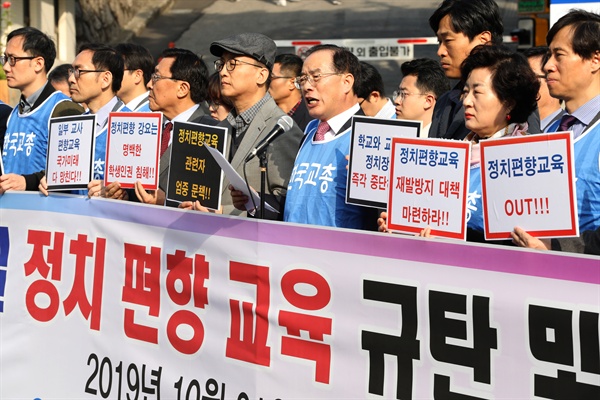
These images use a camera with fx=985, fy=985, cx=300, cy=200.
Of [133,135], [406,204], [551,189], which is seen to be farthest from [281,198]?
[551,189]

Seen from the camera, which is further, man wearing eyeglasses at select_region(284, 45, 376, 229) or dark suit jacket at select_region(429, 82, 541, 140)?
dark suit jacket at select_region(429, 82, 541, 140)

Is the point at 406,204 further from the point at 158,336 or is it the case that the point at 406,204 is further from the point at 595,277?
the point at 158,336

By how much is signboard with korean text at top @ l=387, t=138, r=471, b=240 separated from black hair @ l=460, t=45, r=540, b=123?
533mm

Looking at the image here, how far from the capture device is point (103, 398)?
15.1 feet

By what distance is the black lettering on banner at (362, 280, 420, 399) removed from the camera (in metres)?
3.56

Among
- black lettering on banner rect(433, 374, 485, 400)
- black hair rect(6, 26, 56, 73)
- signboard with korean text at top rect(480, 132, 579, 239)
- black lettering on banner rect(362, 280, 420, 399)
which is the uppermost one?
black hair rect(6, 26, 56, 73)

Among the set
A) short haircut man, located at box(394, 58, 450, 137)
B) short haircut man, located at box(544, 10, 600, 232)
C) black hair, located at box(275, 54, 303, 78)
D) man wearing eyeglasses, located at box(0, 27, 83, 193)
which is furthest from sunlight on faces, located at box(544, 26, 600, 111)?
black hair, located at box(275, 54, 303, 78)

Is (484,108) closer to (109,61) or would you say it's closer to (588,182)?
(588,182)

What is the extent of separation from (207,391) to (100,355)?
0.73 meters

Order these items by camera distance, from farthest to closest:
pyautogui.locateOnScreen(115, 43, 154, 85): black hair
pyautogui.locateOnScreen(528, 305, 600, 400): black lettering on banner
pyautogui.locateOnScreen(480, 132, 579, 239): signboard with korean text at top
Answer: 1. pyautogui.locateOnScreen(115, 43, 154, 85): black hair
2. pyautogui.locateOnScreen(480, 132, 579, 239): signboard with korean text at top
3. pyautogui.locateOnScreen(528, 305, 600, 400): black lettering on banner

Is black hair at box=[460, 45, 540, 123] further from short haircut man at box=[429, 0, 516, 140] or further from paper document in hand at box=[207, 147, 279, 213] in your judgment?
paper document in hand at box=[207, 147, 279, 213]

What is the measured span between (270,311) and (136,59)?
2.87m

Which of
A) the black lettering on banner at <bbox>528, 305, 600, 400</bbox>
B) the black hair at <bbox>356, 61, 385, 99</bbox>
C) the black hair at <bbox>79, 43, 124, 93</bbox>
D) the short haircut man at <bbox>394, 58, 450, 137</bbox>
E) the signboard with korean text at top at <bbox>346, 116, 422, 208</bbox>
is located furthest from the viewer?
the black hair at <bbox>356, 61, 385, 99</bbox>

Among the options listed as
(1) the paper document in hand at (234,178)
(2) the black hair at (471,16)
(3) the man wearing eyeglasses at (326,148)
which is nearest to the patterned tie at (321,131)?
(3) the man wearing eyeglasses at (326,148)
